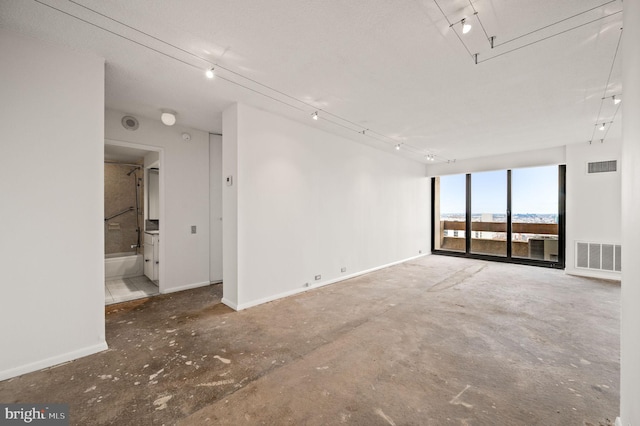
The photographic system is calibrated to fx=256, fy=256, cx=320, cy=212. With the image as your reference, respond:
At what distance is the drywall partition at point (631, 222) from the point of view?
4.01 feet

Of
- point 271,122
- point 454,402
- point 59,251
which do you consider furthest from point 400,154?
point 59,251

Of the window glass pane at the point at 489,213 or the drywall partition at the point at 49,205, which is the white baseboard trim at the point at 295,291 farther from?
the window glass pane at the point at 489,213

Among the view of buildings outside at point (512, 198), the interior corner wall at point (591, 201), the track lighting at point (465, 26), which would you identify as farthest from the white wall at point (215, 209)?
the interior corner wall at point (591, 201)

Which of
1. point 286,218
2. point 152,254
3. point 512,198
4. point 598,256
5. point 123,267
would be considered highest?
point 512,198

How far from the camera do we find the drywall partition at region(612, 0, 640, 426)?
122 cm

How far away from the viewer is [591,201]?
549 centimetres

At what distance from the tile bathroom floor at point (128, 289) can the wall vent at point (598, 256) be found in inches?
334

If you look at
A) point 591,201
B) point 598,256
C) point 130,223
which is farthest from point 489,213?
point 130,223

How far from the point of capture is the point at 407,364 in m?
2.34

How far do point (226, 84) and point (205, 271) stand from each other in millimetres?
3233

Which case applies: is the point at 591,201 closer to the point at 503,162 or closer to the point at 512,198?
the point at 512,198

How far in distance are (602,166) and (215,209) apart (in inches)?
315

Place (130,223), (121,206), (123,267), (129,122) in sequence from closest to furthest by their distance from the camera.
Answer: (129,122), (123,267), (121,206), (130,223)

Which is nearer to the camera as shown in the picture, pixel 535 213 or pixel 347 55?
pixel 347 55
